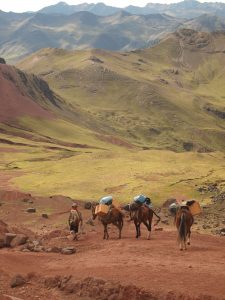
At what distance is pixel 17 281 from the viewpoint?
23.0 m

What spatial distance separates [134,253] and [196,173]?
33.9 meters

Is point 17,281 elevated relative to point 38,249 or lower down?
elevated

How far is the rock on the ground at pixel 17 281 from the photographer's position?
23.0 metres

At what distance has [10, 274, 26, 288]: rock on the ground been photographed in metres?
23.0

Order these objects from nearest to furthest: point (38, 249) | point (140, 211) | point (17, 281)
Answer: point (17, 281) → point (38, 249) → point (140, 211)

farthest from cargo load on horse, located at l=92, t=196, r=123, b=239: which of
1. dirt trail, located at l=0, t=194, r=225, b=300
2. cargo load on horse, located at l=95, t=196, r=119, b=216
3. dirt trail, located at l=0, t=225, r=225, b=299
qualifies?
dirt trail, located at l=0, t=225, r=225, b=299

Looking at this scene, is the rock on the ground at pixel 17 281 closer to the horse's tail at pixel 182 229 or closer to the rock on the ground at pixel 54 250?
the rock on the ground at pixel 54 250

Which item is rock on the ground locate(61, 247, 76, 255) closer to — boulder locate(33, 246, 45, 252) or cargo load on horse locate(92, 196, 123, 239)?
boulder locate(33, 246, 45, 252)

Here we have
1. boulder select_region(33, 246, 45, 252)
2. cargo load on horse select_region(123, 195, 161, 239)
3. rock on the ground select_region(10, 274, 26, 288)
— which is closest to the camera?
rock on the ground select_region(10, 274, 26, 288)

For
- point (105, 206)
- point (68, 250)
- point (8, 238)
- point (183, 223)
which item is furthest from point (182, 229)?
point (8, 238)

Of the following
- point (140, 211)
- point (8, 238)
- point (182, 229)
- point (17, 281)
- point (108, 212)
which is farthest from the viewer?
point (108, 212)

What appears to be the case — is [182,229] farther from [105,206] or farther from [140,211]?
[105,206]

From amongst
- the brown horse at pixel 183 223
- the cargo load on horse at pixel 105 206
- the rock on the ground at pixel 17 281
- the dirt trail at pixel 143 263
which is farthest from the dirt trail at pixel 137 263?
the cargo load on horse at pixel 105 206

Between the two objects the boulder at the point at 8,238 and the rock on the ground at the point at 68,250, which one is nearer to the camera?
the rock on the ground at the point at 68,250
